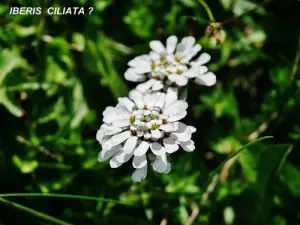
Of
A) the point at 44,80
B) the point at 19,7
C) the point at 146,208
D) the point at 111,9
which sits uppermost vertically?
the point at 19,7

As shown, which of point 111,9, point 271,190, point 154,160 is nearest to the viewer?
point 154,160

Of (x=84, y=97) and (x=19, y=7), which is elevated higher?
(x=19, y=7)

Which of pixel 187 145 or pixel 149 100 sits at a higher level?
pixel 149 100

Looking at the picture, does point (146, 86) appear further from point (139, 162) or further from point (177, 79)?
point (139, 162)

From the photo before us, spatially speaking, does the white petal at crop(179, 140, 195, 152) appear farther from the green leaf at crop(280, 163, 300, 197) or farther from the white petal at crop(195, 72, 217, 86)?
the green leaf at crop(280, 163, 300, 197)

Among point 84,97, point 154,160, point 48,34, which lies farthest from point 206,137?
point 48,34

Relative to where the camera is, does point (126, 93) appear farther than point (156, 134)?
Yes

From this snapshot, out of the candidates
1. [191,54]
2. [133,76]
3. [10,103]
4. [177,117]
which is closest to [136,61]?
[133,76]

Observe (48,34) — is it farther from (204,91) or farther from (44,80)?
(204,91)
